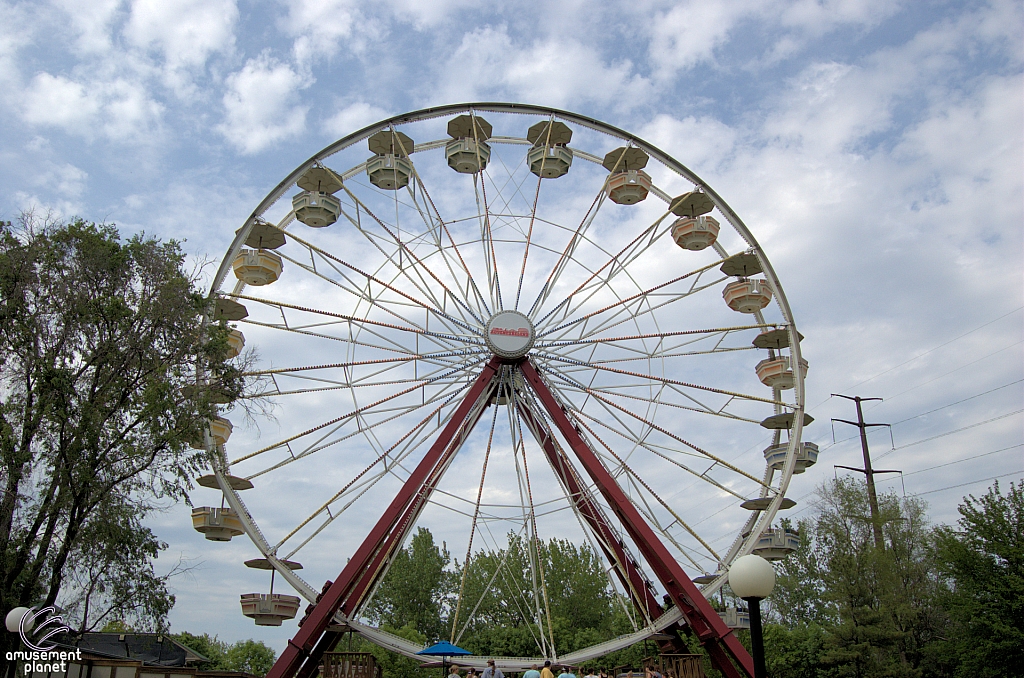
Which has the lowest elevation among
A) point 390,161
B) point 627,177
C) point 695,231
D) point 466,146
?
point 695,231

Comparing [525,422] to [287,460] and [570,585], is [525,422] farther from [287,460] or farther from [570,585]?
[570,585]

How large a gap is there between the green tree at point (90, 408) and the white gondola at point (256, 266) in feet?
16.3

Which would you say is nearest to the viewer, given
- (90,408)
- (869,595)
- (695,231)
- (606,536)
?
(90,408)

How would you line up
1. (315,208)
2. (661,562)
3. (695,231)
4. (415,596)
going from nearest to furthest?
(661,562), (315,208), (695,231), (415,596)

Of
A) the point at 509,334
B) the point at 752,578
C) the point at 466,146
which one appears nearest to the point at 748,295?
the point at 509,334

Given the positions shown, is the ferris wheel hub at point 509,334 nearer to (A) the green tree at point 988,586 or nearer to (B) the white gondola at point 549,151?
(B) the white gondola at point 549,151

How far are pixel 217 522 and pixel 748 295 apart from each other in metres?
13.8

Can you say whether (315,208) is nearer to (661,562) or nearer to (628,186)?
(628,186)

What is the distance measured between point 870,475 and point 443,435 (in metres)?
22.1

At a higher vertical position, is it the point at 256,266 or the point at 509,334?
the point at 256,266

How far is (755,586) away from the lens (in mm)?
8945

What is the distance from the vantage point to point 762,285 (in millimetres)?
21938

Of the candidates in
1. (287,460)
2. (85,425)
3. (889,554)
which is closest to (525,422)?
(287,460)

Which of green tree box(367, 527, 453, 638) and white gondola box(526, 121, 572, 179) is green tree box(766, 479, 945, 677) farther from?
green tree box(367, 527, 453, 638)
